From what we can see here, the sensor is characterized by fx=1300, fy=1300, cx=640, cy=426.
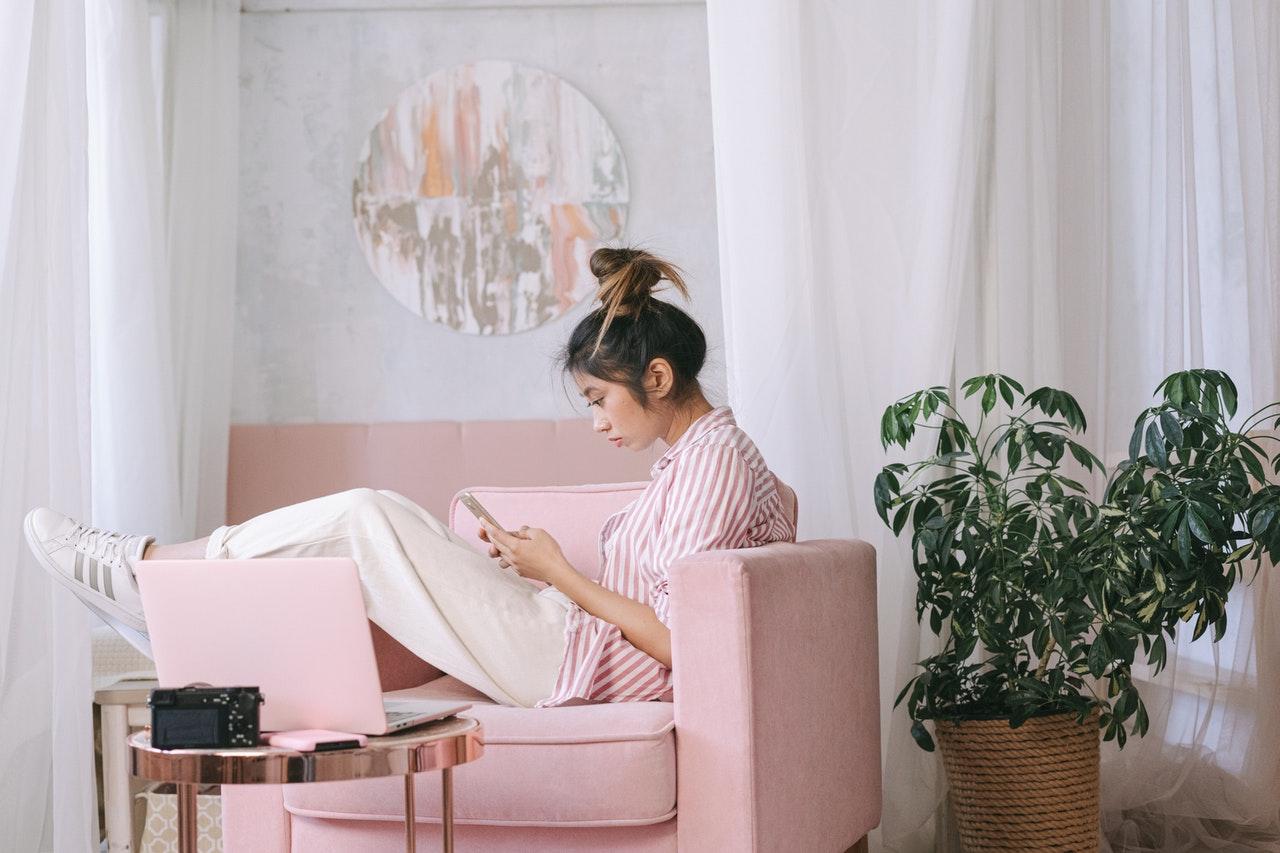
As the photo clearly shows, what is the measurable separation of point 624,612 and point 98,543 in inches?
31.2

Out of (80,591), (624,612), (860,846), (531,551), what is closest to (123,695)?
(80,591)

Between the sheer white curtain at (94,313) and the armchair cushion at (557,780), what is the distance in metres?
0.69

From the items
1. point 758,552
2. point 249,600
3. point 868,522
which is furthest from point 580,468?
point 249,600

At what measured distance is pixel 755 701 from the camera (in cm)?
171

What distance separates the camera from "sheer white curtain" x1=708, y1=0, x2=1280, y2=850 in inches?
98.0

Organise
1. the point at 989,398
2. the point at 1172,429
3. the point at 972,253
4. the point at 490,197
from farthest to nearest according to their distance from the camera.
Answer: the point at 490,197 < the point at 972,253 < the point at 989,398 < the point at 1172,429

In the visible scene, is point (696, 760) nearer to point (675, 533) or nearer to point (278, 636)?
point (675, 533)

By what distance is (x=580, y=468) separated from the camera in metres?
3.91

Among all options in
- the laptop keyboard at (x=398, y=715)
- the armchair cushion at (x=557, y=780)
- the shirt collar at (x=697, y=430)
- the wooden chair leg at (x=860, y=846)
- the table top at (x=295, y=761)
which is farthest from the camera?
the wooden chair leg at (x=860, y=846)

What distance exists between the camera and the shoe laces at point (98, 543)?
1918 mm

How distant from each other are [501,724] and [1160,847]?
152 centimetres

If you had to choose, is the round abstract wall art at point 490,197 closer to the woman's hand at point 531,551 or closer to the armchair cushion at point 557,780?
the woman's hand at point 531,551

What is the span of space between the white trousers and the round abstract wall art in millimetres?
2203

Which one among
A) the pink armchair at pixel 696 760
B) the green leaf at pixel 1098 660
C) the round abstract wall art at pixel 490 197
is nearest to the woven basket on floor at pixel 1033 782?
the green leaf at pixel 1098 660
